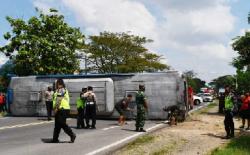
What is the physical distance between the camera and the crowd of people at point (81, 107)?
14.0 meters

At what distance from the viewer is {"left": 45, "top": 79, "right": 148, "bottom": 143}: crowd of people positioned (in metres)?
14.0

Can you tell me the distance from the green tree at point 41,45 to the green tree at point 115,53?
87.1 feet

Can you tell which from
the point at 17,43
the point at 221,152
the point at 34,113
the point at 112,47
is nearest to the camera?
the point at 221,152

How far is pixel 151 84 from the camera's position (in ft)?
83.1

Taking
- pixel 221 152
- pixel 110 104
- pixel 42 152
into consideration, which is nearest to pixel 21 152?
pixel 42 152

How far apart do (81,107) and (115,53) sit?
163 feet

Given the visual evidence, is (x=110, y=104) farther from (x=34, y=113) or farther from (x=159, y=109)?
(x=34, y=113)

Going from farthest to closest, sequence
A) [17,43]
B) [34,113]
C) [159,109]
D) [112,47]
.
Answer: [112,47]
[17,43]
[34,113]
[159,109]

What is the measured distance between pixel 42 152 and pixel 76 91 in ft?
47.1

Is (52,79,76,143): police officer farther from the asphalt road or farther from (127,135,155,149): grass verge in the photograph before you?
(127,135,155,149): grass verge

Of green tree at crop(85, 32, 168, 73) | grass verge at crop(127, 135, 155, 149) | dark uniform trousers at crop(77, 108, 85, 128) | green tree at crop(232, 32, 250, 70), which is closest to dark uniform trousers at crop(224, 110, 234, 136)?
grass verge at crop(127, 135, 155, 149)

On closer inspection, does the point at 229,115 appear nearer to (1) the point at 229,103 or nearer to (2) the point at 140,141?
(1) the point at 229,103

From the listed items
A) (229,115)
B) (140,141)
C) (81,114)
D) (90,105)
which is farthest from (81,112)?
(229,115)

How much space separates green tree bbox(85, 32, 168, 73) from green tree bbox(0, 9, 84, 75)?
26.6 m
